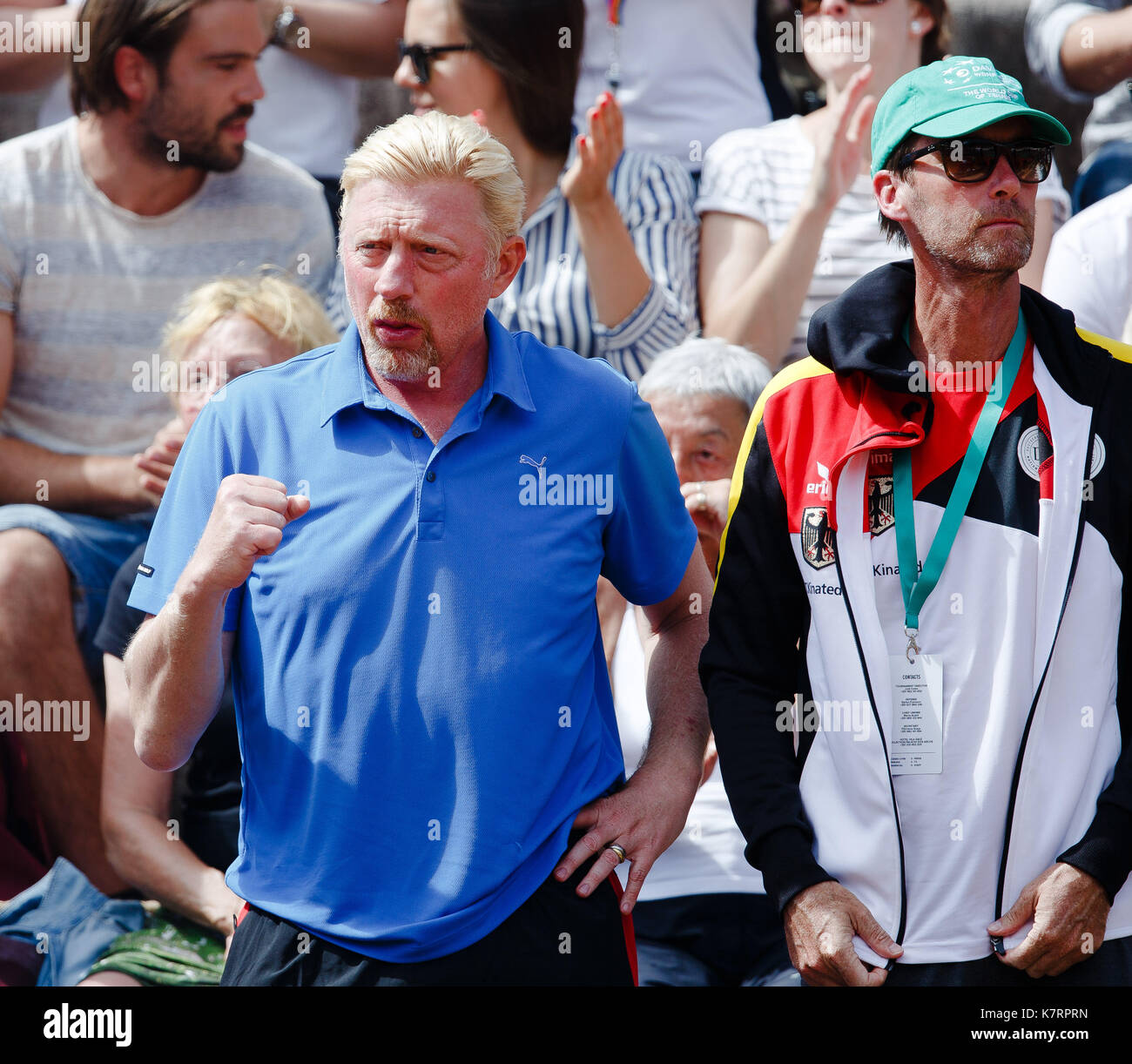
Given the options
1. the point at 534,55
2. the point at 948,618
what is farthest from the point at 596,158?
the point at 948,618

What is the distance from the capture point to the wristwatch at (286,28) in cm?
428

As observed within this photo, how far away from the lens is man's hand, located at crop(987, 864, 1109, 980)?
2.14 meters

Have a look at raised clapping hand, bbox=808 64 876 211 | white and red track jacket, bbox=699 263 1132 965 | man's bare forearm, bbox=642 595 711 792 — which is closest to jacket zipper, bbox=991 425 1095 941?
white and red track jacket, bbox=699 263 1132 965

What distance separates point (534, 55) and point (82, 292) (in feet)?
5.00

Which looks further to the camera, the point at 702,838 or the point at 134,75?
the point at 134,75

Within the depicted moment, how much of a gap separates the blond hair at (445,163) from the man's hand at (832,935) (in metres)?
1.20

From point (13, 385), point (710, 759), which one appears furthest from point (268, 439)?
point (13, 385)

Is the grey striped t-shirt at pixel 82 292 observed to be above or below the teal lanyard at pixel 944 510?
above

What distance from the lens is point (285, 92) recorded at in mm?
4348

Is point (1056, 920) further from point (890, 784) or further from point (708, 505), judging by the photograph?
point (708, 505)

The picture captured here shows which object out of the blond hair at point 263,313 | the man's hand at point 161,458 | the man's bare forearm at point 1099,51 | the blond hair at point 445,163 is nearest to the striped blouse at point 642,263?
the blond hair at point 263,313

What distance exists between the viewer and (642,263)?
12.9 feet

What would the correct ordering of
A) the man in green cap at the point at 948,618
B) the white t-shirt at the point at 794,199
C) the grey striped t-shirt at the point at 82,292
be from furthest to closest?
the grey striped t-shirt at the point at 82,292 < the white t-shirt at the point at 794,199 < the man in green cap at the point at 948,618

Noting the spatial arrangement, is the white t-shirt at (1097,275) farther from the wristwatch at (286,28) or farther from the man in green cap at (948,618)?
the wristwatch at (286,28)
